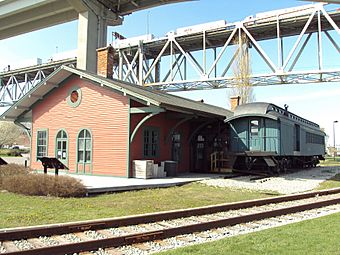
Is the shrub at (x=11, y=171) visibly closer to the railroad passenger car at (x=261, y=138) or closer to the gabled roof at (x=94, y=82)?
the gabled roof at (x=94, y=82)

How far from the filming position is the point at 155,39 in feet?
117

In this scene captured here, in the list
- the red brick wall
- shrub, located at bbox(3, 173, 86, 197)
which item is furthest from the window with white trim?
shrub, located at bbox(3, 173, 86, 197)

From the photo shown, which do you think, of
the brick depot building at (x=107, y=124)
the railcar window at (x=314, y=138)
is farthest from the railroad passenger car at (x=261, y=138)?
the railcar window at (x=314, y=138)

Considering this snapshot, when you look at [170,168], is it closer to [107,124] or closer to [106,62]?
[107,124]

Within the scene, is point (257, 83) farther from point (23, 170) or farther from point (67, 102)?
point (23, 170)

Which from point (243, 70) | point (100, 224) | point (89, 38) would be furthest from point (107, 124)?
point (243, 70)

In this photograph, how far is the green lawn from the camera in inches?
269

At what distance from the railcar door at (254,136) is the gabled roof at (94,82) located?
1791 mm

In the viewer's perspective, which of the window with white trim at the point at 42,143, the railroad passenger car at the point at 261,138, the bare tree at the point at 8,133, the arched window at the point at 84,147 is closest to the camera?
the arched window at the point at 84,147

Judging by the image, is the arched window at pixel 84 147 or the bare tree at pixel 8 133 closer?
the arched window at pixel 84 147

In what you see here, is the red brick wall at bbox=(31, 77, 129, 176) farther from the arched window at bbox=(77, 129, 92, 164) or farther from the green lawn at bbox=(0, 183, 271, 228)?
the green lawn at bbox=(0, 183, 271, 228)

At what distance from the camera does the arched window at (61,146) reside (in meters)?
17.1

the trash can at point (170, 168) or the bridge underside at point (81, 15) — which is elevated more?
the bridge underside at point (81, 15)

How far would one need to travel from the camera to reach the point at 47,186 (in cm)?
942
